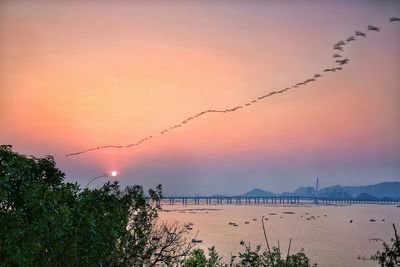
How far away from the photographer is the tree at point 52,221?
5562 mm

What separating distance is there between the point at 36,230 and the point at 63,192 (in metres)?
1.75

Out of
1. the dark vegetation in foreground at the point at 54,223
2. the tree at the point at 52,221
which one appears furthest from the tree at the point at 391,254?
the tree at the point at 52,221

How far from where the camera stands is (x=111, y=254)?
23.3ft

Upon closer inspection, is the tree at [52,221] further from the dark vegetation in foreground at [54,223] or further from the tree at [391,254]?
the tree at [391,254]

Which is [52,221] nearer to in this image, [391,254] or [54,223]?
[54,223]

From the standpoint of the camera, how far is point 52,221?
215 inches

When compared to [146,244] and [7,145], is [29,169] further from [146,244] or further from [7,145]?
[146,244]

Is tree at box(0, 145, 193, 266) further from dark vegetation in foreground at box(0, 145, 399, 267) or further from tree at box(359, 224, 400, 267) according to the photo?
tree at box(359, 224, 400, 267)

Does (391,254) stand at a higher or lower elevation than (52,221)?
lower

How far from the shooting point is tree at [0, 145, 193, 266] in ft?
18.2

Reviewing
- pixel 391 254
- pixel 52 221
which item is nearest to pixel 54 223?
pixel 52 221

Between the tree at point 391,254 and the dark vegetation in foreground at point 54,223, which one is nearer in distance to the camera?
the tree at point 391,254

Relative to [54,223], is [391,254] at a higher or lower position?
lower

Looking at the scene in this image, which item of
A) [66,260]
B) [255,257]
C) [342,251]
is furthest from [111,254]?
[342,251]
